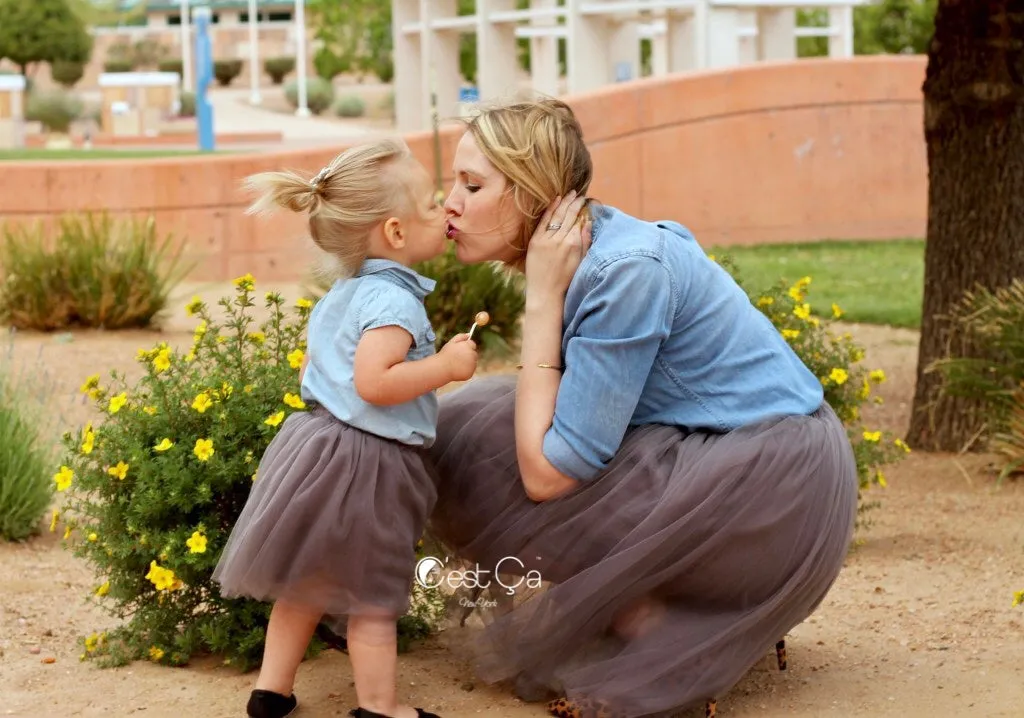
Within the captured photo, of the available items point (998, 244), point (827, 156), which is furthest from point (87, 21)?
point (998, 244)

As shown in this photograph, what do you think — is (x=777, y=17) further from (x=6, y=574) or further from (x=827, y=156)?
(x=6, y=574)

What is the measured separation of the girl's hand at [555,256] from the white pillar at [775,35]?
54.0 ft

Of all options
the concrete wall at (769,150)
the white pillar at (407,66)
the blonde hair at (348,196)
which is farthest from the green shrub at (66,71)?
the blonde hair at (348,196)

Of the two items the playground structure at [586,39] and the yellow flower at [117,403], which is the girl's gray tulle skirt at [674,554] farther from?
the playground structure at [586,39]

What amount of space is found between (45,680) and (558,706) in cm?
129

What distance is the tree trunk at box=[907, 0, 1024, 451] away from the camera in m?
6.50

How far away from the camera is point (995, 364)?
641 centimetres

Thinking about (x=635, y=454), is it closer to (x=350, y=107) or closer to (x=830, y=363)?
(x=830, y=363)

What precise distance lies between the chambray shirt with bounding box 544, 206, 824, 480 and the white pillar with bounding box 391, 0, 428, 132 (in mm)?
21492

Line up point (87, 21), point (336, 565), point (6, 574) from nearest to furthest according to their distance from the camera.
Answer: point (336, 565), point (6, 574), point (87, 21)

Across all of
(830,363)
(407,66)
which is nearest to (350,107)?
(407,66)

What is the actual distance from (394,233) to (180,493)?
84 centimetres

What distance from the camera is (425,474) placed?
134 inches

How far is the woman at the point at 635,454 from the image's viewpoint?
3268mm
